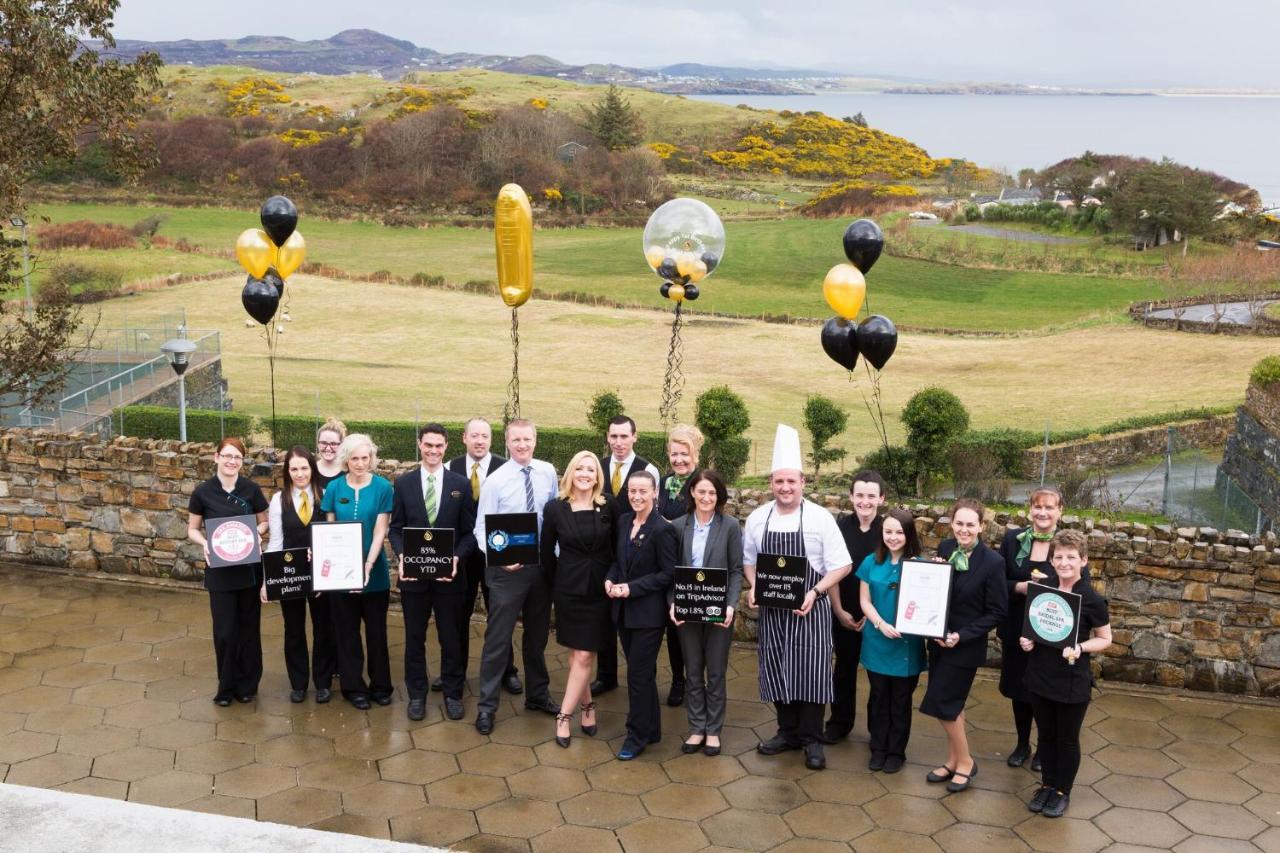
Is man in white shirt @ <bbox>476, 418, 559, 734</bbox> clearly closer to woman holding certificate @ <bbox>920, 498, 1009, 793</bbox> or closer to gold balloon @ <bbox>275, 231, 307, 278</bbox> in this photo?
woman holding certificate @ <bbox>920, 498, 1009, 793</bbox>

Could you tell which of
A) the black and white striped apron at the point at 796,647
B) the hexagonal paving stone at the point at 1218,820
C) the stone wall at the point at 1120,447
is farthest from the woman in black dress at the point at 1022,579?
the stone wall at the point at 1120,447

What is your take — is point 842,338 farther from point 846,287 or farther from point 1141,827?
point 1141,827

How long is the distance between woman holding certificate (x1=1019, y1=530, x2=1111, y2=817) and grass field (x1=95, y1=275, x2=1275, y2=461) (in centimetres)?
1668

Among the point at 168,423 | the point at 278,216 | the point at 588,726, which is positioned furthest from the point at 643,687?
the point at 168,423

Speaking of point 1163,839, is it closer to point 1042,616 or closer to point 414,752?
point 1042,616

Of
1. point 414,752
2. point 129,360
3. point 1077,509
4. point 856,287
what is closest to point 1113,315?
point 1077,509

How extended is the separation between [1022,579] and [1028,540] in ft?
0.66

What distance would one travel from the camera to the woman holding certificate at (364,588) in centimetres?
680

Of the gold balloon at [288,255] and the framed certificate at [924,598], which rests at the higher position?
the gold balloon at [288,255]

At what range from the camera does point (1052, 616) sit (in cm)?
569

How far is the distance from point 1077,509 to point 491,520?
40.6 ft

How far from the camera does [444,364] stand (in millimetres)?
34938

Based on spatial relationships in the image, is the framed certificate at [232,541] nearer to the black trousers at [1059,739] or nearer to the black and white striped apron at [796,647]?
the black and white striped apron at [796,647]

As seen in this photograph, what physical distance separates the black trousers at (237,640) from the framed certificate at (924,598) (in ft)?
11.9
